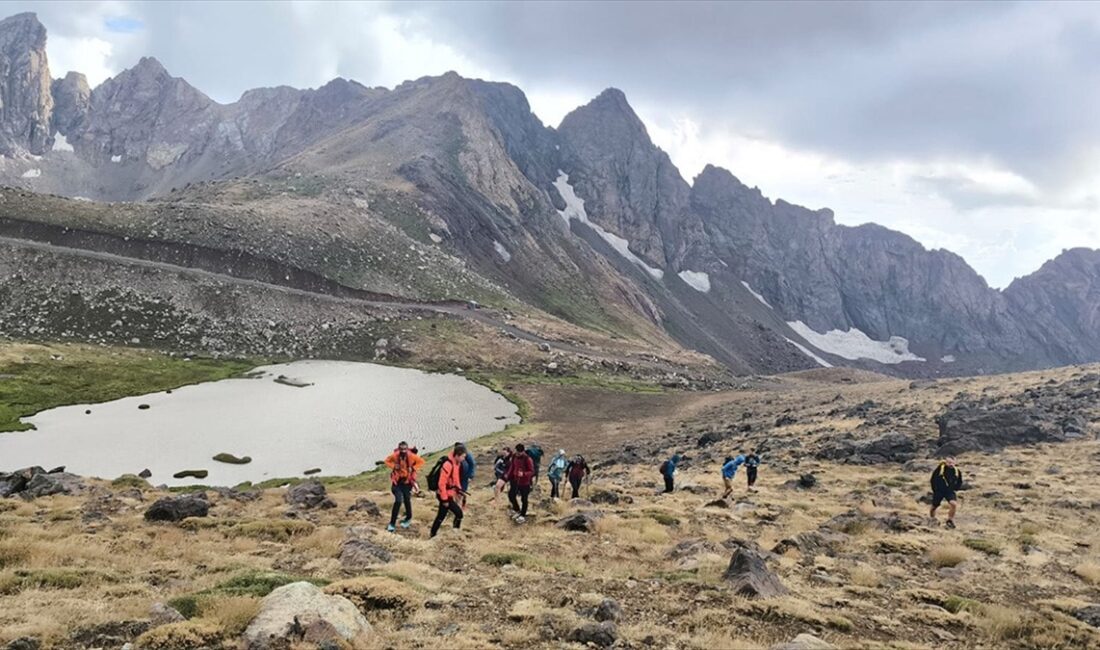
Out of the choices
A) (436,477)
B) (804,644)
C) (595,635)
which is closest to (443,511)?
(436,477)

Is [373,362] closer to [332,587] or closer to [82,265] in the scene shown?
[82,265]

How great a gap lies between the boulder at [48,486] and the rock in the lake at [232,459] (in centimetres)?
1988

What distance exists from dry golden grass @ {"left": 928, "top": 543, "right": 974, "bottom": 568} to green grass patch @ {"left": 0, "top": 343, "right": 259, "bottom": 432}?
6581 centimetres

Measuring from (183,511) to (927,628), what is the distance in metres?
22.2

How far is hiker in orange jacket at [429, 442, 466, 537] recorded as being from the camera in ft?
66.7

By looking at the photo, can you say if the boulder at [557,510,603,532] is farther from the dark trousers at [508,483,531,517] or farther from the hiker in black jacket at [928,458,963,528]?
the hiker in black jacket at [928,458,963,528]

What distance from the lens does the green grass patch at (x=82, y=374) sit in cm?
6353

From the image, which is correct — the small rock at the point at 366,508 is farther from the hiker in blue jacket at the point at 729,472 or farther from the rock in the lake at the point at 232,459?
the rock in the lake at the point at 232,459

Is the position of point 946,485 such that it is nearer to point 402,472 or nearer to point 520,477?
point 520,477

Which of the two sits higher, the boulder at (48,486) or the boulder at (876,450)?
the boulder at (48,486)

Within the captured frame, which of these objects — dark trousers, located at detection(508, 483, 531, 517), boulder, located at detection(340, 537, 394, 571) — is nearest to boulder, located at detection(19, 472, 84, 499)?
boulder, located at detection(340, 537, 394, 571)

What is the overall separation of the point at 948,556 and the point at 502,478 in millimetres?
16539

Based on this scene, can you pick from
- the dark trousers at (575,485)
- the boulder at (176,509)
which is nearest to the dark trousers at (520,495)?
the dark trousers at (575,485)

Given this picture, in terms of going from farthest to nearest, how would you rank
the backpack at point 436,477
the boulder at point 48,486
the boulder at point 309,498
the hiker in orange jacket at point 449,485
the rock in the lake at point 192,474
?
the rock in the lake at point 192,474 < the boulder at point 48,486 < the boulder at point 309,498 < the backpack at point 436,477 < the hiker in orange jacket at point 449,485
